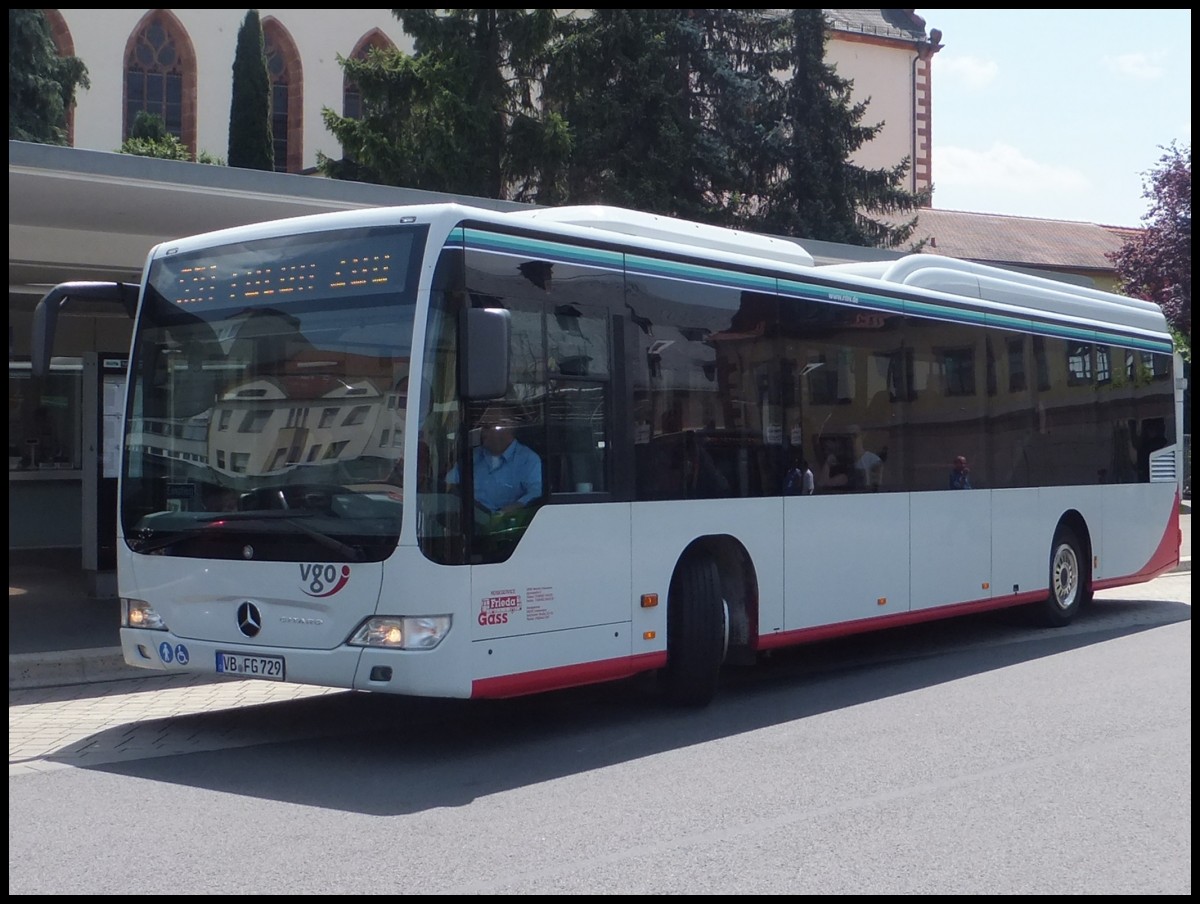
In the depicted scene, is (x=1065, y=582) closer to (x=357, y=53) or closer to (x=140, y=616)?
(x=140, y=616)

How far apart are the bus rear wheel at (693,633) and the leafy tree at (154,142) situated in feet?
112

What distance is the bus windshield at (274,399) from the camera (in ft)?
25.6

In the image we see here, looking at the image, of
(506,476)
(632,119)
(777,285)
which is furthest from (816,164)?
(506,476)

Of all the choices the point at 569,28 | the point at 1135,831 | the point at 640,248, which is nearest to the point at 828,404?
the point at 640,248

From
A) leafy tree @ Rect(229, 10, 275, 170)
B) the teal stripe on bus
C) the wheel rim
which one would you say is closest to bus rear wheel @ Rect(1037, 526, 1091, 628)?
the wheel rim

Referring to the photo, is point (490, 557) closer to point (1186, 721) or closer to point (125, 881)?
point (125, 881)

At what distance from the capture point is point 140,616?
873 cm

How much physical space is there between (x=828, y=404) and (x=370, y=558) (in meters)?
4.31

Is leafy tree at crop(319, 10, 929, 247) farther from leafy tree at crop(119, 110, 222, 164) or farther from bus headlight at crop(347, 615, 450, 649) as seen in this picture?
bus headlight at crop(347, 615, 450, 649)

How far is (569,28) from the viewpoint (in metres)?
31.7

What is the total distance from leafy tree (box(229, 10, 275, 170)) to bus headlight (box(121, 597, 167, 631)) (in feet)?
131

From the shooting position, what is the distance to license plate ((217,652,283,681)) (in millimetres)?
8062

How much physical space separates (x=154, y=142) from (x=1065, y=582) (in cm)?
3623

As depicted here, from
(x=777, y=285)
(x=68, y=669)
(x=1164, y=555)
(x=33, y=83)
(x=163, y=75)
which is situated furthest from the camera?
(x=163, y=75)
